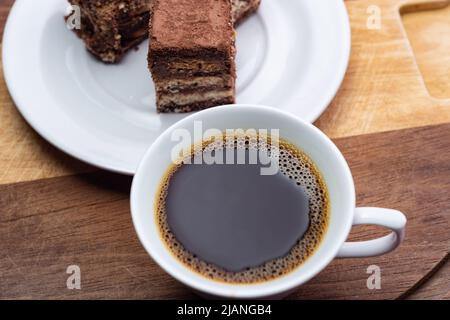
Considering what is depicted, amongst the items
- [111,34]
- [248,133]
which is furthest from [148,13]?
[248,133]

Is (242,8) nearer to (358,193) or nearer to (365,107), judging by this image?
(365,107)

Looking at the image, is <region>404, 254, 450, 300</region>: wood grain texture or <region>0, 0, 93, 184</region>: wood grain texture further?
<region>0, 0, 93, 184</region>: wood grain texture

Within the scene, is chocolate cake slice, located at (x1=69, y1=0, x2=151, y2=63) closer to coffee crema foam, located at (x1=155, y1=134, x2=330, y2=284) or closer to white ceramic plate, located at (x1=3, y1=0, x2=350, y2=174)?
white ceramic plate, located at (x1=3, y1=0, x2=350, y2=174)

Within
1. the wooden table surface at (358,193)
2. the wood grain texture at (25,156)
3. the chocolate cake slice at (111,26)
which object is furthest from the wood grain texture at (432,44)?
the wood grain texture at (25,156)

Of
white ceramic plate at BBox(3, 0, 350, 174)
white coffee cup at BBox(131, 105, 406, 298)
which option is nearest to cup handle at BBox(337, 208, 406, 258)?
white coffee cup at BBox(131, 105, 406, 298)

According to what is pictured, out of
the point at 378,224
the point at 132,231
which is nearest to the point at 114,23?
the point at 132,231

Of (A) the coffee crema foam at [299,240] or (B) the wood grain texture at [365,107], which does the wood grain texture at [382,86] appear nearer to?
(B) the wood grain texture at [365,107]
